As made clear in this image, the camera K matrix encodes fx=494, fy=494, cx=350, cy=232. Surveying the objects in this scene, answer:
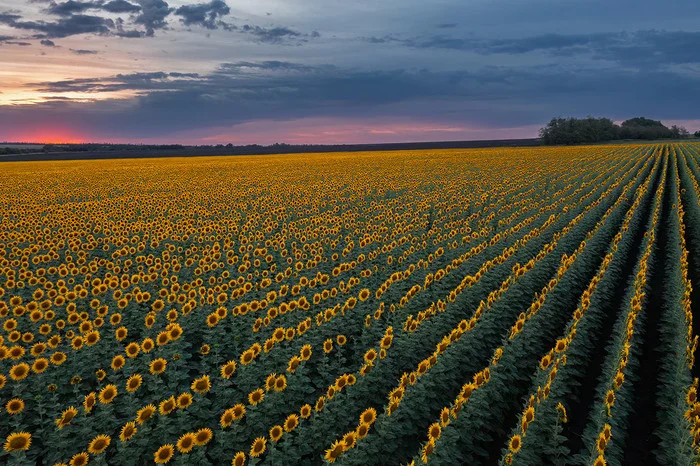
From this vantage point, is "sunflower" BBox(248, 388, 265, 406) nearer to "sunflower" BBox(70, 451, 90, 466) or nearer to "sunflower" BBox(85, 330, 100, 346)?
Result: "sunflower" BBox(70, 451, 90, 466)

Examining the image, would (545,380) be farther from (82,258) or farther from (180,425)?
(82,258)

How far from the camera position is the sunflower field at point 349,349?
530cm

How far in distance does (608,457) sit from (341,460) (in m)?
3.17

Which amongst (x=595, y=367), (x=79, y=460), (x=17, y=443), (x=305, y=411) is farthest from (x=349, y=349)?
(x=17, y=443)

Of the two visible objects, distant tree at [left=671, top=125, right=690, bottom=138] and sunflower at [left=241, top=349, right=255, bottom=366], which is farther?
distant tree at [left=671, top=125, right=690, bottom=138]

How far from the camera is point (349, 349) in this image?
26.3 feet

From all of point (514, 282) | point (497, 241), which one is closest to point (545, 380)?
point (514, 282)

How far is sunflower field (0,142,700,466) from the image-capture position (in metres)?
5.30

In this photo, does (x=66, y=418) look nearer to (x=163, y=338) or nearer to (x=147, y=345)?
(x=147, y=345)

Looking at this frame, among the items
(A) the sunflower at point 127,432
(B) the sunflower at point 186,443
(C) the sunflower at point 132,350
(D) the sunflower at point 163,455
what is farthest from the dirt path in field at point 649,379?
(C) the sunflower at point 132,350

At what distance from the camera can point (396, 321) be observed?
8.36 metres

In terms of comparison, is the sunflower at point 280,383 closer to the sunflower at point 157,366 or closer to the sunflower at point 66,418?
the sunflower at point 157,366

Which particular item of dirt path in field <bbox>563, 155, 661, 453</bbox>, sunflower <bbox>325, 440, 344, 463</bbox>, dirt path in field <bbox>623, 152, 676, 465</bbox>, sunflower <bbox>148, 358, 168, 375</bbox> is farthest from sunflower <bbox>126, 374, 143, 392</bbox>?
dirt path in field <bbox>623, 152, 676, 465</bbox>

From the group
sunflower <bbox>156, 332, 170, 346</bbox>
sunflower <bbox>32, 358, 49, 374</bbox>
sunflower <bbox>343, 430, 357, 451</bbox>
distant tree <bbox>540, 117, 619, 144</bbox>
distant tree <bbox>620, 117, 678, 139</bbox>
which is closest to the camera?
sunflower <bbox>343, 430, 357, 451</bbox>
